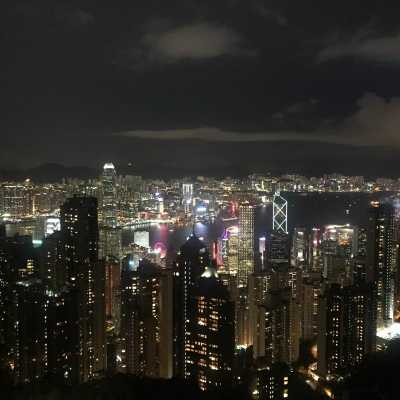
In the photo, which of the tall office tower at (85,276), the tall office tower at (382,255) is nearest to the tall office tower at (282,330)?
the tall office tower at (382,255)

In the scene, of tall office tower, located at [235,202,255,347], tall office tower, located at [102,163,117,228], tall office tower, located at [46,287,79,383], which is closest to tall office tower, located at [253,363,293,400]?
tall office tower, located at [235,202,255,347]

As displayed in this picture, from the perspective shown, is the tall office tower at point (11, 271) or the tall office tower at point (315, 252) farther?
the tall office tower at point (315, 252)

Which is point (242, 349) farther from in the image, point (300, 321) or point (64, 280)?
point (64, 280)

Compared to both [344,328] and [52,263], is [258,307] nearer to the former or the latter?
[344,328]

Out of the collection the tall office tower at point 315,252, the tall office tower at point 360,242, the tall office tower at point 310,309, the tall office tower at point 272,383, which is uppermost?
the tall office tower at point 360,242

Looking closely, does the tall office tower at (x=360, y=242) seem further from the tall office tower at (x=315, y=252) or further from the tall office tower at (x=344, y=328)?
the tall office tower at (x=344, y=328)
